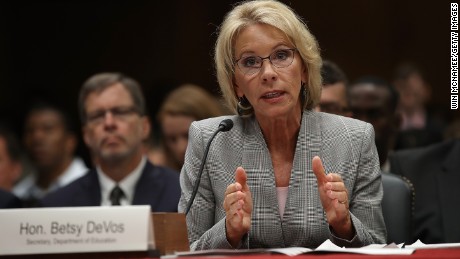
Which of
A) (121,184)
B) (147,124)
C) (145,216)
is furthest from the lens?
(147,124)

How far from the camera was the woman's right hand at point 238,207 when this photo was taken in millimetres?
2777

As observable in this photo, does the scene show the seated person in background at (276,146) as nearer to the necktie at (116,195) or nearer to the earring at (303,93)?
the earring at (303,93)

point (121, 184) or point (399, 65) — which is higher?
point (399, 65)

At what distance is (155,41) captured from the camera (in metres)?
9.33

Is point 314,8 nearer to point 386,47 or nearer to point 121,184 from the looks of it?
point 386,47

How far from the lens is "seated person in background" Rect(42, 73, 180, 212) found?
445 cm

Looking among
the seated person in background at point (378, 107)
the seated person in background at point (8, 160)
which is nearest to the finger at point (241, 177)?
the seated person in background at point (378, 107)

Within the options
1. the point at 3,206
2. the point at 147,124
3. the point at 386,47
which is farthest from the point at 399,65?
the point at 3,206

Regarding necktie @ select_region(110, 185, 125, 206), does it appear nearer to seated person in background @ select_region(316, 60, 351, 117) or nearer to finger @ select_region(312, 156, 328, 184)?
seated person in background @ select_region(316, 60, 351, 117)

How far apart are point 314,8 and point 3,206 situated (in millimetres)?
Result: 5069

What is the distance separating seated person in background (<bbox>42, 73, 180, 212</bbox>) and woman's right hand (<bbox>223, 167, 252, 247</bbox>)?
1475 millimetres

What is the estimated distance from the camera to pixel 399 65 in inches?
345

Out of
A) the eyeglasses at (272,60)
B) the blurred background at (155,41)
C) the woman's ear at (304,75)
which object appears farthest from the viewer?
the blurred background at (155,41)

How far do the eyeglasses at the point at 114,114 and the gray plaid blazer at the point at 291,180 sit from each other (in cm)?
154
